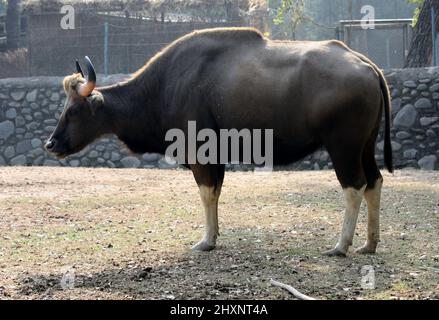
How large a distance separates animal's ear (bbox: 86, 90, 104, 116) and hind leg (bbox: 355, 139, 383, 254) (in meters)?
2.49

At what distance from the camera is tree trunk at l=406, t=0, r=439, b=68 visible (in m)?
15.1

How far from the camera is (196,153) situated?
6539 mm

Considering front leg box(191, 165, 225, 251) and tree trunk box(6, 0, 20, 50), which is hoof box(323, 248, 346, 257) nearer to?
front leg box(191, 165, 225, 251)

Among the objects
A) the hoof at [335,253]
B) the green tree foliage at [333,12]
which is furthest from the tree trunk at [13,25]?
the green tree foliage at [333,12]

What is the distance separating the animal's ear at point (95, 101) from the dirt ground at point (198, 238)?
127cm

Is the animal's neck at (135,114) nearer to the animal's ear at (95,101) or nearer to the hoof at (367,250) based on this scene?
the animal's ear at (95,101)

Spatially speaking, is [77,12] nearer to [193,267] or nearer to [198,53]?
[198,53]

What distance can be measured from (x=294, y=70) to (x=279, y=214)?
2792mm

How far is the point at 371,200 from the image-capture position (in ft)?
20.7

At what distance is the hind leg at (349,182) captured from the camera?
597 cm

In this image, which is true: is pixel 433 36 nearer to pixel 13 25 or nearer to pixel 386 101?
pixel 386 101

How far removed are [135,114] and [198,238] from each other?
4.41ft

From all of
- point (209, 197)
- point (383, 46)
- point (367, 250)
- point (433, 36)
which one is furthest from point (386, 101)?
point (383, 46)

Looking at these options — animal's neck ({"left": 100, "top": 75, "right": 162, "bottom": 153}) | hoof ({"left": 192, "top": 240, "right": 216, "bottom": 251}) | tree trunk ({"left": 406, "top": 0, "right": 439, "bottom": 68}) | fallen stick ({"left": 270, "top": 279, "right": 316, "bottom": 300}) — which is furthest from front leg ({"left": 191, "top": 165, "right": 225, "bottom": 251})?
tree trunk ({"left": 406, "top": 0, "right": 439, "bottom": 68})
